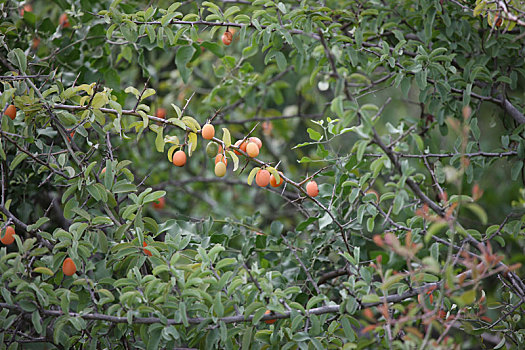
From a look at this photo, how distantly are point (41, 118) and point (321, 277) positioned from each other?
3.79 ft

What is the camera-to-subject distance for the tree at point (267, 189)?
138 centimetres

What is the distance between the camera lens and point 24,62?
1.62 m

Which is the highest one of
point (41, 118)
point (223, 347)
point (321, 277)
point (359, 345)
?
point (41, 118)

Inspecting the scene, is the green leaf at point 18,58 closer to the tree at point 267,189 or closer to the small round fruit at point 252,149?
the tree at point 267,189

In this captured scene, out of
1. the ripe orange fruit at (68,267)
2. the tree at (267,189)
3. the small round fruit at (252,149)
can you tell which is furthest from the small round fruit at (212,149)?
the ripe orange fruit at (68,267)

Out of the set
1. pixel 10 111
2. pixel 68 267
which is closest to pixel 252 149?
pixel 68 267

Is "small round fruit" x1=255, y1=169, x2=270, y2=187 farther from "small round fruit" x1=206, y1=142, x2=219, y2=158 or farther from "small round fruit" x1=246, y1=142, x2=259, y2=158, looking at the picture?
"small round fruit" x1=206, y1=142, x2=219, y2=158

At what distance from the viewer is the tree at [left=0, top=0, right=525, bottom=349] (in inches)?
54.2

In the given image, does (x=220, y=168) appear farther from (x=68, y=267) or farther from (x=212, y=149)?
(x=68, y=267)

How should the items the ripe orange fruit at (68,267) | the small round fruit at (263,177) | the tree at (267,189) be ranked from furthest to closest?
the small round fruit at (263,177) → the ripe orange fruit at (68,267) → the tree at (267,189)

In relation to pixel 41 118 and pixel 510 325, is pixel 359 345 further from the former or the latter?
pixel 41 118

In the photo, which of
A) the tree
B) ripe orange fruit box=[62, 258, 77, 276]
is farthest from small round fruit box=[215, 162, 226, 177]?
ripe orange fruit box=[62, 258, 77, 276]

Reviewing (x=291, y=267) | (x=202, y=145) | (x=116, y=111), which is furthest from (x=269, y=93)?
(x=116, y=111)

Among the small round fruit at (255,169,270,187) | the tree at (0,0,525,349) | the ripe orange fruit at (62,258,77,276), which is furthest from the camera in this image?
the small round fruit at (255,169,270,187)
